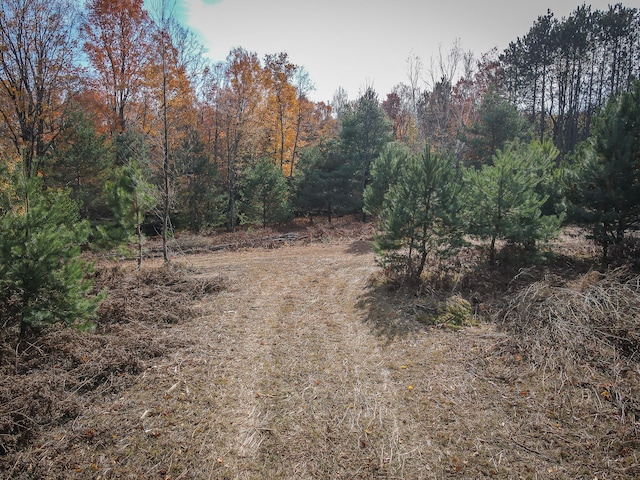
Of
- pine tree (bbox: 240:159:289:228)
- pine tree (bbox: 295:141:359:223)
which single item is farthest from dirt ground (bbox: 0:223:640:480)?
pine tree (bbox: 295:141:359:223)

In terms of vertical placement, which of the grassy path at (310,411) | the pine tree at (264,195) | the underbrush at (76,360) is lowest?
the grassy path at (310,411)

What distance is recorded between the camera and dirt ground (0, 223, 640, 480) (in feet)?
10.7

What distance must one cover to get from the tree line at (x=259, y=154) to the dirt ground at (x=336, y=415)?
1969mm

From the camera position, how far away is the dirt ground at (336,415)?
3270 millimetres

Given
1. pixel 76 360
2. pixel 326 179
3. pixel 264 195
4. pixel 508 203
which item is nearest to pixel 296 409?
pixel 76 360

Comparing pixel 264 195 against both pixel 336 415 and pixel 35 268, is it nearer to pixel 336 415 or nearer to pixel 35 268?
pixel 35 268

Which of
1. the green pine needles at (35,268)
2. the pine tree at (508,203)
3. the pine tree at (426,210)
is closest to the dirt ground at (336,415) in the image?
the green pine needles at (35,268)

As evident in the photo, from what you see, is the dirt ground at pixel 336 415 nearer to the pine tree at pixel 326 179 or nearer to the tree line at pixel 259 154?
the tree line at pixel 259 154

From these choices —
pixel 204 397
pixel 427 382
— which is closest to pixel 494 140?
pixel 427 382

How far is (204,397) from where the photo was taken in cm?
429

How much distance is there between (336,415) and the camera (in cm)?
402

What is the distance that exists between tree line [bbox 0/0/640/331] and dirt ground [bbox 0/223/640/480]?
1.97 meters

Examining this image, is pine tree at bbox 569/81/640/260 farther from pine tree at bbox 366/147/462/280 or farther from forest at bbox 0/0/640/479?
pine tree at bbox 366/147/462/280

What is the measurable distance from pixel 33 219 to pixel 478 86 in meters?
30.4
